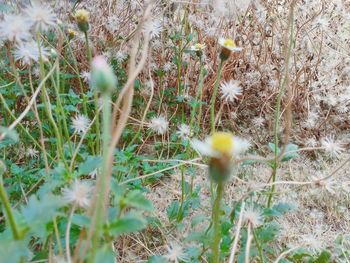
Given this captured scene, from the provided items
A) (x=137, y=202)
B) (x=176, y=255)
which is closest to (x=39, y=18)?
(x=137, y=202)

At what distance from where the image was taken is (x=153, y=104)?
5.98 feet

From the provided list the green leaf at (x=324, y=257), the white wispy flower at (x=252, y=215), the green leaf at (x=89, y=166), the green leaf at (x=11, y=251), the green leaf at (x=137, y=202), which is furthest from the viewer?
the green leaf at (x=324, y=257)

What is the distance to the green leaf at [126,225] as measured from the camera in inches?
23.5

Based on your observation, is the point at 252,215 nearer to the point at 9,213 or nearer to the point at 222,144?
the point at 222,144

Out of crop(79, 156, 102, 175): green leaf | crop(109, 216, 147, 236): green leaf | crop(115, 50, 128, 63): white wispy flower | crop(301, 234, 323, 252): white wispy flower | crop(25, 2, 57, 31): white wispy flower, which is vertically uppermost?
crop(115, 50, 128, 63): white wispy flower

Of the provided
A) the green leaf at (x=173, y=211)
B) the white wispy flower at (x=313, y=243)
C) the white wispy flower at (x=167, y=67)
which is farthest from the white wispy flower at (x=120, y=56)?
the white wispy flower at (x=313, y=243)

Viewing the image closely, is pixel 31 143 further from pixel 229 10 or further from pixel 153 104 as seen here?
pixel 229 10

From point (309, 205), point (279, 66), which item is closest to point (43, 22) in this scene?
point (309, 205)

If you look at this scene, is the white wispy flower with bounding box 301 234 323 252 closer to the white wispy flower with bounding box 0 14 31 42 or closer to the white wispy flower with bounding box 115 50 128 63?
the white wispy flower with bounding box 0 14 31 42

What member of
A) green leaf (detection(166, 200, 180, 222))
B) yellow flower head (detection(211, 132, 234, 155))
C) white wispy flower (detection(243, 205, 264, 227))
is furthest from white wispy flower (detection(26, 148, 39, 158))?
yellow flower head (detection(211, 132, 234, 155))

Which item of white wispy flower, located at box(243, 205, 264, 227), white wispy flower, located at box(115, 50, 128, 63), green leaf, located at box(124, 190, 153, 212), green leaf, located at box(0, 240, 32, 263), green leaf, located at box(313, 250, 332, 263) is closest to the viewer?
green leaf, located at box(0, 240, 32, 263)

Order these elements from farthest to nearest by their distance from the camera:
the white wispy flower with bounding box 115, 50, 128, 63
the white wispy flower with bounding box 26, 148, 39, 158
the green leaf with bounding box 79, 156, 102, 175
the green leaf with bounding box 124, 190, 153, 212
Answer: the white wispy flower with bounding box 115, 50, 128, 63, the white wispy flower with bounding box 26, 148, 39, 158, the green leaf with bounding box 79, 156, 102, 175, the green leaf with bounding box 124, 190, 153, 212

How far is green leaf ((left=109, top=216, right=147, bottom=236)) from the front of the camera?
1.96 ft

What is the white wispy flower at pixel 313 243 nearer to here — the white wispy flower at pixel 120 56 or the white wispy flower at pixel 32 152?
the white wispy flower at pixel 32 152
